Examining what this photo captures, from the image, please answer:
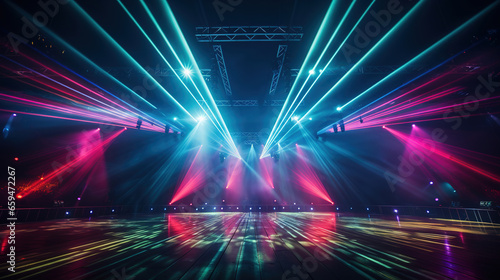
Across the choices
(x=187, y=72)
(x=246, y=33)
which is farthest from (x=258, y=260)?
(x=187, y=72)

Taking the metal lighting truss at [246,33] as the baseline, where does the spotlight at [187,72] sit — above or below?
below

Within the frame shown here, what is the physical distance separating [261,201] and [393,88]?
59.3 feet

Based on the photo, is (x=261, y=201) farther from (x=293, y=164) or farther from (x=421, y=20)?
(x=421, y=20)

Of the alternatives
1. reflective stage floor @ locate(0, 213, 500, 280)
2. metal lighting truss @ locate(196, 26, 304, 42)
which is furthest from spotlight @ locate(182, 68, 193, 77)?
reflective stage floor @ locate(0, 213, 500, 280)

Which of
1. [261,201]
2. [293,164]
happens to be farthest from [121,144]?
[293,164]

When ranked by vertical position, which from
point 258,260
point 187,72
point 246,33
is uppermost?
point 246,33

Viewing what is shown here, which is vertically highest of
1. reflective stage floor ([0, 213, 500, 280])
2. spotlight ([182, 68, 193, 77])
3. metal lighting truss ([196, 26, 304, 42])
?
metal lighting truss ([196, 26, 304, 42])

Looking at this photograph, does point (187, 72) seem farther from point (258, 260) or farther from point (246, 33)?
point (258, 260)

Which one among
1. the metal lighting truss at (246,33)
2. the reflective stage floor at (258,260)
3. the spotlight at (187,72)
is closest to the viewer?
the reflective stage floor at (258,260)

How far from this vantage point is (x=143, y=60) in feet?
29.0

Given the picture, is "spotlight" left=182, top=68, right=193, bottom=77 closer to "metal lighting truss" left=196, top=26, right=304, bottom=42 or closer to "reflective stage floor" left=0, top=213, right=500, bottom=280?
"metal lighting truss" left=196, top=26, right=304, bottom=42

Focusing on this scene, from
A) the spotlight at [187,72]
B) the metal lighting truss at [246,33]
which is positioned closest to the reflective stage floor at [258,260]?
the metal lighting truss at [246,33]

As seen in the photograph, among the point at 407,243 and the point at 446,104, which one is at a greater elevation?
the point at 446,104

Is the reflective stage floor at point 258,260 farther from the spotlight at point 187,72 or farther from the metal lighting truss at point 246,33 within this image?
the spotlight at point 187,72
